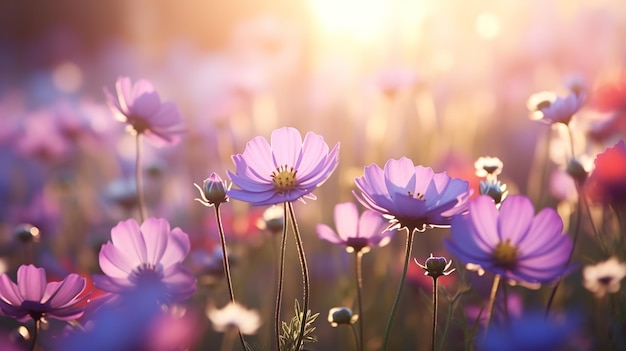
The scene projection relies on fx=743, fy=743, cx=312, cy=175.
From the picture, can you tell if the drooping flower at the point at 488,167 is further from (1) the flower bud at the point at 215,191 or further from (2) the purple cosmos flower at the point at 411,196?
(1) the flower bud at the point at 215,191

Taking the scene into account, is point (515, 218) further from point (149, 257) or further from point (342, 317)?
point (149, 257)

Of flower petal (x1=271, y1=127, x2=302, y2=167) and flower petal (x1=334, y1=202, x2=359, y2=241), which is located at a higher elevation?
flower petal (x1=271, y1=127, x2=302, y2=167)

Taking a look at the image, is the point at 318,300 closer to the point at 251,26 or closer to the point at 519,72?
the point at 251,26

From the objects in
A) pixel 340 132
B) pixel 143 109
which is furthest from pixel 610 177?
pixel 340 132

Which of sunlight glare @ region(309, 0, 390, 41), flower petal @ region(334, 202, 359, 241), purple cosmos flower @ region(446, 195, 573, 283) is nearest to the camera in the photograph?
purple cosmos flower @ region(446, 195, 573, 283)

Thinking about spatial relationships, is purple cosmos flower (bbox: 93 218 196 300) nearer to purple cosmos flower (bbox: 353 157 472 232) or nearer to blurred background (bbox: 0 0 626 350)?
purple cosmos flower (bbox: 353 157 472 232)

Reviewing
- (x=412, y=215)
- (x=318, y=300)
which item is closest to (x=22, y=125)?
(x=318, y=300)

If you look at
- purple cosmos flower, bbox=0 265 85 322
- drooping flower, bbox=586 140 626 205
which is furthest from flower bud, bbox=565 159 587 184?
purple cosmos flower, bbox=0 265 85 322
